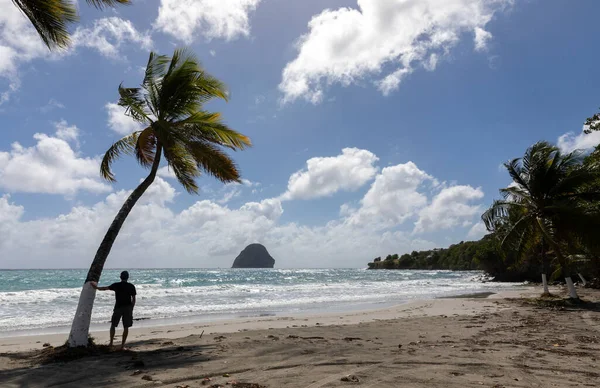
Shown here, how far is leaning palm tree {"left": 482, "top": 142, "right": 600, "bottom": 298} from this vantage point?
15.9m

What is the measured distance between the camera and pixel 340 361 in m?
6.60

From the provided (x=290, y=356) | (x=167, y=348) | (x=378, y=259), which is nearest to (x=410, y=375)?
(x=290, y=356)

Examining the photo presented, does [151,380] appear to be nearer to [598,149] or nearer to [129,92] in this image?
[129,92]

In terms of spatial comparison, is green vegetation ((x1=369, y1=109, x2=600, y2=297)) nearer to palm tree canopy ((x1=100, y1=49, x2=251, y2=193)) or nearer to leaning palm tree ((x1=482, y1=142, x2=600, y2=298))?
leaning palm tree ((x1=482, y1=142, x2=600, y2=298))

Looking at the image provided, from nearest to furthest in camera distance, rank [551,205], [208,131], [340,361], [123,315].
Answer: [340,361], [123,315], [208,131], [551,205]

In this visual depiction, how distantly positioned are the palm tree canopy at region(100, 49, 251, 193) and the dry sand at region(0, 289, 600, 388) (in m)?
4.30

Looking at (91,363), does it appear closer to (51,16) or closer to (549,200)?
(51,16)

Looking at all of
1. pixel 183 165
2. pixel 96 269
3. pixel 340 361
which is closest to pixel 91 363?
pixel 96 269

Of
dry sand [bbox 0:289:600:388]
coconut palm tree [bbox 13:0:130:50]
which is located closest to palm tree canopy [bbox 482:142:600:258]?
dry sand [bbox 0:289:600:388]

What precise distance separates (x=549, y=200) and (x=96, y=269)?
17.3m

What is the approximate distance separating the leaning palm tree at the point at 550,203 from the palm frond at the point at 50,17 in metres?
17.4

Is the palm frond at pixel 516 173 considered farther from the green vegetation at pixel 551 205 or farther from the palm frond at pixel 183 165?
the palm frond at pixel 183 165

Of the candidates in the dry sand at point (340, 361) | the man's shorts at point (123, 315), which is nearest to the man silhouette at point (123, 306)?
the man's shorts at point (123, 315)

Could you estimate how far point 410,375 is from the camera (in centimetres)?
570
